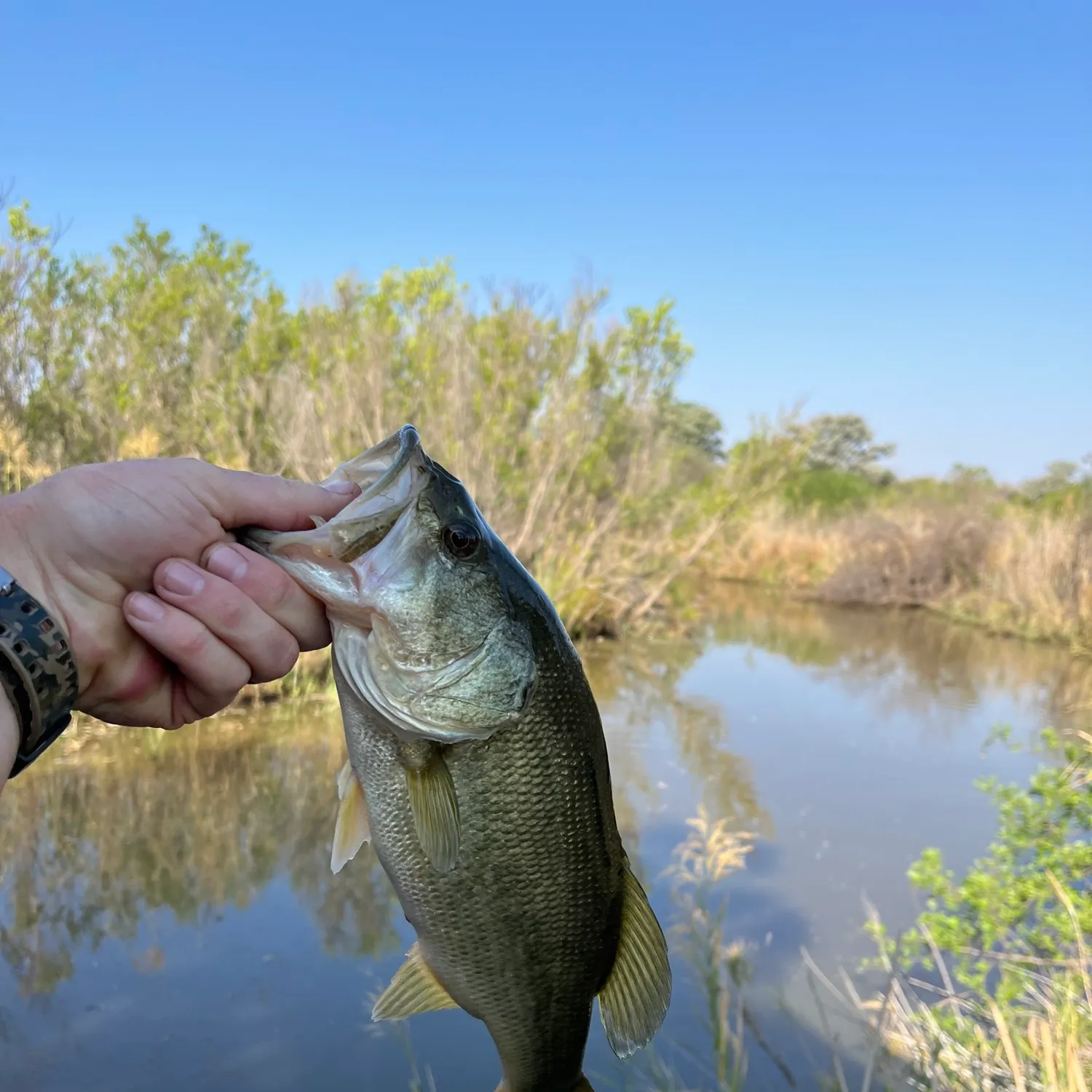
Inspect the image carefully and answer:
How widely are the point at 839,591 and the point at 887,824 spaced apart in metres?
13.6

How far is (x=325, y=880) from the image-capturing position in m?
5.98

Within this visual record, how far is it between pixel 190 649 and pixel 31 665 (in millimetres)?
281

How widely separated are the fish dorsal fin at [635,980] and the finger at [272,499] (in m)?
0.93

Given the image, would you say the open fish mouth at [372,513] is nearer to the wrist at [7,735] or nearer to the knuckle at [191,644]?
the knuckle at [191,644]

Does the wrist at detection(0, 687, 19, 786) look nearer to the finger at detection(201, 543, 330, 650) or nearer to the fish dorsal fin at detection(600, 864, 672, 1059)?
the finger at detection(201, 543, 330, 650)

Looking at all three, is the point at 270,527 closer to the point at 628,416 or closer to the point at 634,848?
the point at 634,848

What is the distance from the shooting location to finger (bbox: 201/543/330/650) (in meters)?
1.72

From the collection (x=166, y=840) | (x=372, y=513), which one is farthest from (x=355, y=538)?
(x=166, y=840)

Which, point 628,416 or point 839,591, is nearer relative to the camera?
point 628,416

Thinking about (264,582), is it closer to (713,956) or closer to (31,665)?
(31,665)

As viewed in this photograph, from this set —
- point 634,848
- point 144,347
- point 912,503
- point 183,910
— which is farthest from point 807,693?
point 912,503

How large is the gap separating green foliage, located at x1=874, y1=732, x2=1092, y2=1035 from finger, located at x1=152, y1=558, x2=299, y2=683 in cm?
364

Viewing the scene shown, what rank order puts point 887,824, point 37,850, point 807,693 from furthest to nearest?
point 807,693
point 887,824
point 37,850

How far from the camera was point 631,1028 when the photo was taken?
1.62 m
